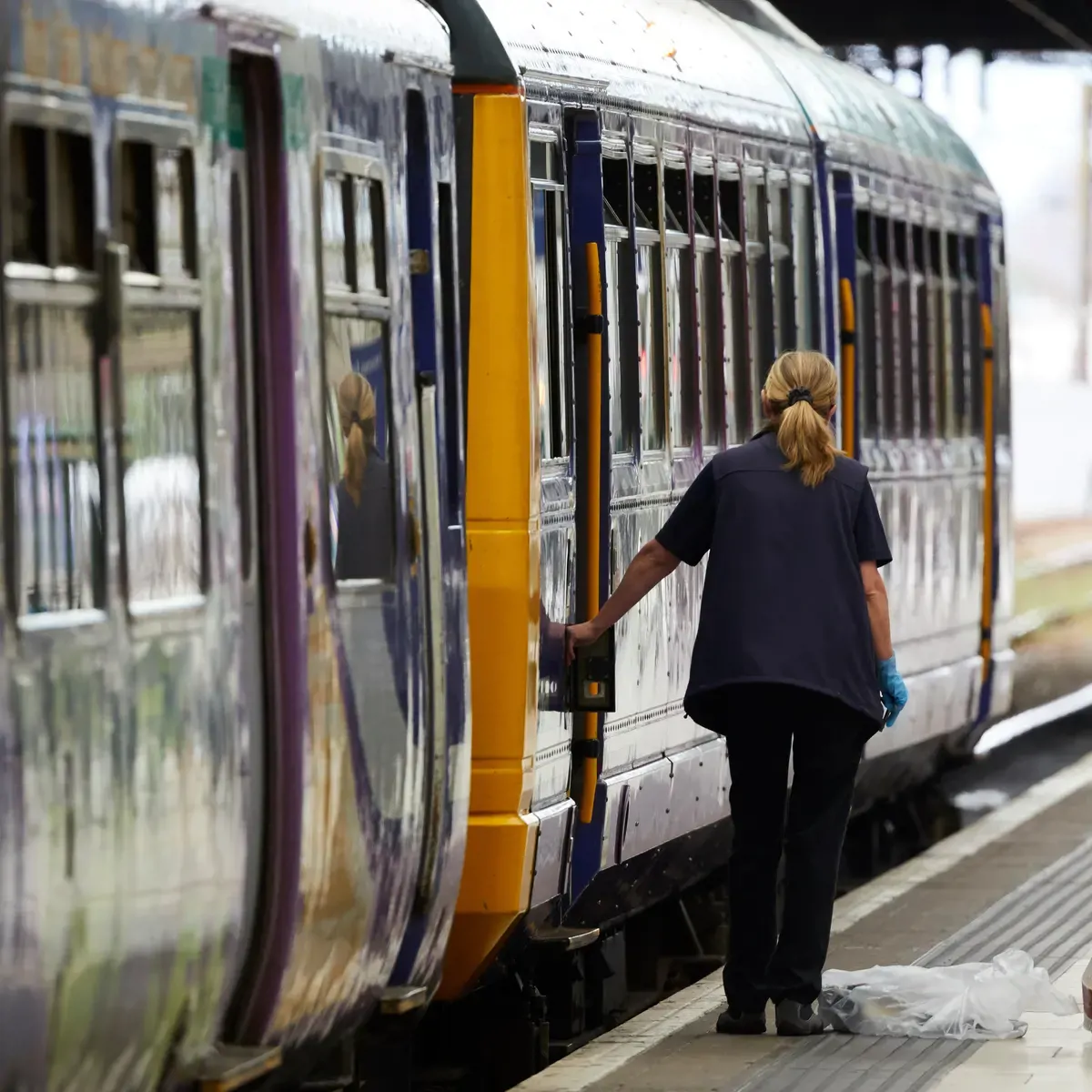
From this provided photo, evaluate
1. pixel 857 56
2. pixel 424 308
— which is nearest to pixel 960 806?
pixel 424 308

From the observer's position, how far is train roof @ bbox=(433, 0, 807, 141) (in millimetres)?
8102

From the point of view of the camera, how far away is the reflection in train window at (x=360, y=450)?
6.81m

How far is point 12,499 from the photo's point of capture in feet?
17.1

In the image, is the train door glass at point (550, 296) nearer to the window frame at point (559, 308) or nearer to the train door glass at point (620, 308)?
the window frame at point (559, 308)

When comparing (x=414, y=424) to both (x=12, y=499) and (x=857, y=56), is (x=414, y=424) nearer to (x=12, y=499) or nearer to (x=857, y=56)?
(x=12, y=499)

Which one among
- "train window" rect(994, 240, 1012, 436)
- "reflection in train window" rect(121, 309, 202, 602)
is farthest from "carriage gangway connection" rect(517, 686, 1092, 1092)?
"reflection in train window" rect(121, 309, 202, 602)

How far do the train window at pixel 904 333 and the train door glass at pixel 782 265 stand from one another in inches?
80.7

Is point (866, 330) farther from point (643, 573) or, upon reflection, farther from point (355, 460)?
point (355, 460)

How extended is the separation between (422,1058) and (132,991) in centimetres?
367

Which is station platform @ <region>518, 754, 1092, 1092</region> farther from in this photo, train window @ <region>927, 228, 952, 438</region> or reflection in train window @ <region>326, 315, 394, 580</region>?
train window @ <region>927, 228, 952, 438</region>

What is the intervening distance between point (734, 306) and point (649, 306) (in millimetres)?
1167

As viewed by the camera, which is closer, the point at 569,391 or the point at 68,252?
the point at 68,252

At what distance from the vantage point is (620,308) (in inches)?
361

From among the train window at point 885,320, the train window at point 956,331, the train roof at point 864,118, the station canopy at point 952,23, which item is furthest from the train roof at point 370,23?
the station canopy at point 952,23
